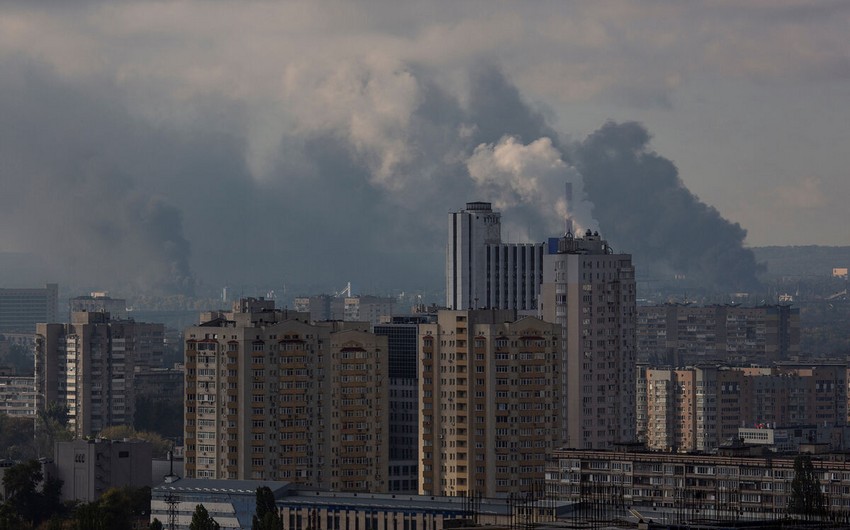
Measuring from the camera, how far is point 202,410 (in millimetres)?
79000

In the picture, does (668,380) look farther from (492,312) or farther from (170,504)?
(170,504)

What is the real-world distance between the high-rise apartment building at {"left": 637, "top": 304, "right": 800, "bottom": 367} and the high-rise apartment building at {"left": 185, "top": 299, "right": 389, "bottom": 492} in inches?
3497

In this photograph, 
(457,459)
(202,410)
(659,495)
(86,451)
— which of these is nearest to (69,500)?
(86,451)

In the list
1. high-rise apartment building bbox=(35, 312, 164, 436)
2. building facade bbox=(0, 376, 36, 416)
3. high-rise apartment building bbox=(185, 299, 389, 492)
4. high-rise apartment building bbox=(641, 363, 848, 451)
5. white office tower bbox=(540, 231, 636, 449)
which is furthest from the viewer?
building facade bbox=(0, 376, 36, 416)

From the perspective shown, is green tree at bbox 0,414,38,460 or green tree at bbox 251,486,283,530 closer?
green tree at bbox 251,486,283,530

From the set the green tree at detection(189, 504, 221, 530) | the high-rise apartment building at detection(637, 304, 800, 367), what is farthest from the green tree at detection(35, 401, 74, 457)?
the green tree at detection(189, 504, 221, 530)

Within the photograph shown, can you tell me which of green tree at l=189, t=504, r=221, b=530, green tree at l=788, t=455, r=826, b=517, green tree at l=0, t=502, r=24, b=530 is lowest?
green tree at l=0, t=502, r=24, b=530

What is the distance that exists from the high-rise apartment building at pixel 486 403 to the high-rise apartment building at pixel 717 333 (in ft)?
295

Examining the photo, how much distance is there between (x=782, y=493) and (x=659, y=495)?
11.7 feet

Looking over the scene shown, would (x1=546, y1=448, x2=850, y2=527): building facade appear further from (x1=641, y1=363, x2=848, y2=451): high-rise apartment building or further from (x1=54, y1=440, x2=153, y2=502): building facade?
(x1=641, y1=363, x2=848, y2=451): high-rise apartment building

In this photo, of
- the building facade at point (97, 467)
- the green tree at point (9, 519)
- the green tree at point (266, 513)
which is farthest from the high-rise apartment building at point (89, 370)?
the green tree at point (266, 513)

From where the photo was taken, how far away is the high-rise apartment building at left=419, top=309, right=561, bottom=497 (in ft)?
255

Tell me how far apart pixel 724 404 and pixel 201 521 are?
2171 inches

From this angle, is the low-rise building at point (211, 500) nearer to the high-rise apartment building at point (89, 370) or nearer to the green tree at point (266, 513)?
the green tree at point (266, 513)
